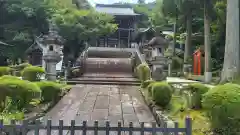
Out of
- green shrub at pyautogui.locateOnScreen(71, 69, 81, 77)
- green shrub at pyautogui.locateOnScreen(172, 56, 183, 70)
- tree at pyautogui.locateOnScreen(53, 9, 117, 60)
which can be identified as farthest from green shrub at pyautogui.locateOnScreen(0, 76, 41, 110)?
green shrub at pyautogui.locateOnScreen(172, 56, 183, 70)

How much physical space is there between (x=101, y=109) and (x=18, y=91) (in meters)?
2.90

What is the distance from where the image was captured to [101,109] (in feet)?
31.8

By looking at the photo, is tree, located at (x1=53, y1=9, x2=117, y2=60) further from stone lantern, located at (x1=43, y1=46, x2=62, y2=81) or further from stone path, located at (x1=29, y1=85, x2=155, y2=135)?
stone path, located at (x1=29, y1=85, x2=155, y2=135)

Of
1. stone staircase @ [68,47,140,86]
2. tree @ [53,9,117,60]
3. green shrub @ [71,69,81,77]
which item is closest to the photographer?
stone staircase @ [68,47,140,86]

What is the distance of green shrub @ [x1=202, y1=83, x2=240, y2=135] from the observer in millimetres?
5863

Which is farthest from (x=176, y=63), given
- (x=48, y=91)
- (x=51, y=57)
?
(x=48, y=91)

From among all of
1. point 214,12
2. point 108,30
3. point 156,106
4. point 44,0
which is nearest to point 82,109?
point 156,106

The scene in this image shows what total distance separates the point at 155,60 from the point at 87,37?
16730 mm

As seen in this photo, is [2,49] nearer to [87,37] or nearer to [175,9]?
[87,37]

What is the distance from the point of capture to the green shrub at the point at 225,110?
19.2ft

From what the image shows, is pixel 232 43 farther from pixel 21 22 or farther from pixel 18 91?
pixel 21 22

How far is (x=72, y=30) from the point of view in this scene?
29.3 metres

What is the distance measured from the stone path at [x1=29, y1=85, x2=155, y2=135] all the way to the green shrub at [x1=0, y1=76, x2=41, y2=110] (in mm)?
820

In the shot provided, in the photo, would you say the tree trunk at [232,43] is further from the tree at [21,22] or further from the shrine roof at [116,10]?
the shrine roof at [116,10]
